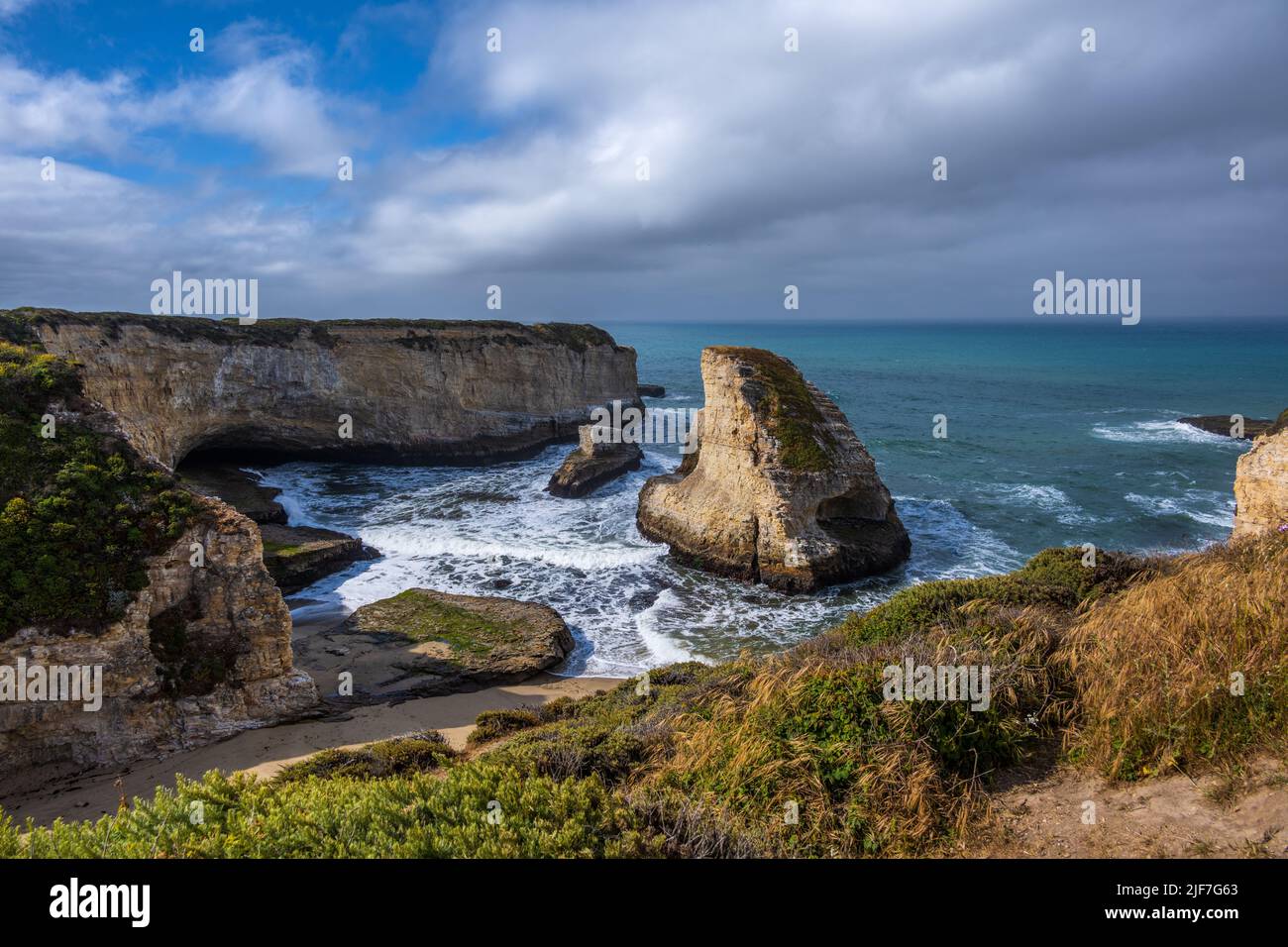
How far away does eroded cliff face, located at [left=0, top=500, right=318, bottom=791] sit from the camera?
39.5 ft

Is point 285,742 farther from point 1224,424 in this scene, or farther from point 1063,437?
point 1224,424

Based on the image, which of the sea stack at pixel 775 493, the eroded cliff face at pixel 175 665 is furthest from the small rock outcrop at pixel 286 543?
the sea stack at pixel 775 493

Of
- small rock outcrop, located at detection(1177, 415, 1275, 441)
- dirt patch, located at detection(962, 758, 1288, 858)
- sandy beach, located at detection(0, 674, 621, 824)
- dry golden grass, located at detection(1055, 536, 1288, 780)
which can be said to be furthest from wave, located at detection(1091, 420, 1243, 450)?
dirt patch, located at detection(962, 758, 1288, 858)

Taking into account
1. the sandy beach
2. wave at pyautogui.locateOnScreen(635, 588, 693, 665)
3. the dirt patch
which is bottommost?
the sandy beach

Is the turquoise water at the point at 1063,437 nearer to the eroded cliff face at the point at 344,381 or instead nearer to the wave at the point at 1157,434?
the wave at the point at 1157,434

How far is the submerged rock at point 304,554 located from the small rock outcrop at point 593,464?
35.9ft

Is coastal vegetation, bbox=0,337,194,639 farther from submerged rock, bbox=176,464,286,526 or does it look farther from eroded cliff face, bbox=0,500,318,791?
submerged rock, bbox=176,464,286,526

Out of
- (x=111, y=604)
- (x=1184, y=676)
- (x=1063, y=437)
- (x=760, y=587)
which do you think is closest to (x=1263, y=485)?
(x=760, y=587)

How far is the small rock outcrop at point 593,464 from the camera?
34.3 meters

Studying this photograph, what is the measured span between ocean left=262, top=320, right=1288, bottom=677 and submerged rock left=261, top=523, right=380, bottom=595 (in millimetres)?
640
